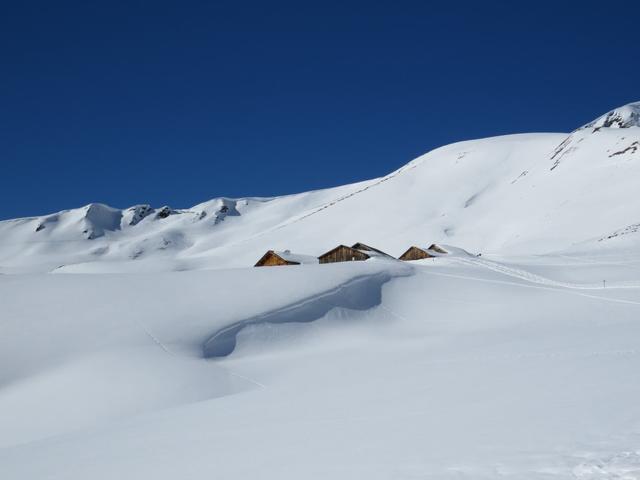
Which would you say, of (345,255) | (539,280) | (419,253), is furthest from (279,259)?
(539,280)

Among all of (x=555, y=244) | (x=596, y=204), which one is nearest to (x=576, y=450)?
(x=555, y=244)

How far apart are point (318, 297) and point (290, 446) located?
16.0 meters

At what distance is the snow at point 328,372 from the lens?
6039 millimetres

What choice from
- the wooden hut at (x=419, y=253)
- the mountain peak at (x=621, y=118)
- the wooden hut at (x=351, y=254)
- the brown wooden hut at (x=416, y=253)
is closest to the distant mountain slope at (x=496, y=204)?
the mountain peak at (x=621, y=118)

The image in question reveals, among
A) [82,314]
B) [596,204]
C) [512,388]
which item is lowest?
[512,388]

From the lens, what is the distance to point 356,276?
1001 inches

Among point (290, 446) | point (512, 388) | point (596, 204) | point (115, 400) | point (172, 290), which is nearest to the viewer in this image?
point (290, 446)

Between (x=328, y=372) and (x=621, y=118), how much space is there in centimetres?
11566

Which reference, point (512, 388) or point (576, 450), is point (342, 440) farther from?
point (512, 388)

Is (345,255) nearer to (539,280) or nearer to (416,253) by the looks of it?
(416,253)

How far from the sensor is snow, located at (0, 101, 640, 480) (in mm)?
6039

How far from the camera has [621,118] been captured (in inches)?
4316

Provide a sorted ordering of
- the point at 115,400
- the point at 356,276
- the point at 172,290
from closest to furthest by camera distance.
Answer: the point at 115,400, the point at 172,290, the point at 356,276

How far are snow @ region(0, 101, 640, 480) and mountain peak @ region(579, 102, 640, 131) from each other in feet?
251
